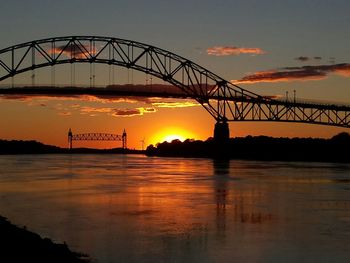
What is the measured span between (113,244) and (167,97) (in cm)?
8319

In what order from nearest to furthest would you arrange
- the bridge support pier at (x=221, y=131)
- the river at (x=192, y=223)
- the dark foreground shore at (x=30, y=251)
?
the dark foreground shore at (x=30, y=251) < the river at (x=192, y=223) < the bridge support pier at (x=221, y=131)

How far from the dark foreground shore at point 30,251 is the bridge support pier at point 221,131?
89.2m

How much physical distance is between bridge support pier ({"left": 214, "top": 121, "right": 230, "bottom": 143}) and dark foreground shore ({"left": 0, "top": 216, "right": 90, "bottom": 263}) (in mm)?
89154

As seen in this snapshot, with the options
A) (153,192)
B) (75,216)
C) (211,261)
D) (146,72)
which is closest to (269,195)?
(153,192)

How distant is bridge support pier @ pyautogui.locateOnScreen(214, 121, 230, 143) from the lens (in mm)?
103812

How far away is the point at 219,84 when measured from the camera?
11044 cm

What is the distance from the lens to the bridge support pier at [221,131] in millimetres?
103812

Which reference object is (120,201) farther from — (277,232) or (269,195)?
(277,232)

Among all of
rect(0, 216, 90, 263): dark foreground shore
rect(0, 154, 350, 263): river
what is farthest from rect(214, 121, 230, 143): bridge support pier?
rect(0, 216, 90, 263): dark foreground shore

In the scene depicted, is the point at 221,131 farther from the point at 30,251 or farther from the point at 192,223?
the point at 30,251

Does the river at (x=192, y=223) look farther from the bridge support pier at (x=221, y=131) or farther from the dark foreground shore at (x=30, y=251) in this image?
the bridge support pier at (x=221, y=131)

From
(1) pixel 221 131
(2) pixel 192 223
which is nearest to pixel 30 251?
(2) pixel 192 223

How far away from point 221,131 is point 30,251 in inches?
3609

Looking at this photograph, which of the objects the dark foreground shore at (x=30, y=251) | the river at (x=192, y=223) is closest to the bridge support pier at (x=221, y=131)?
the river at (x=192, y=223)
